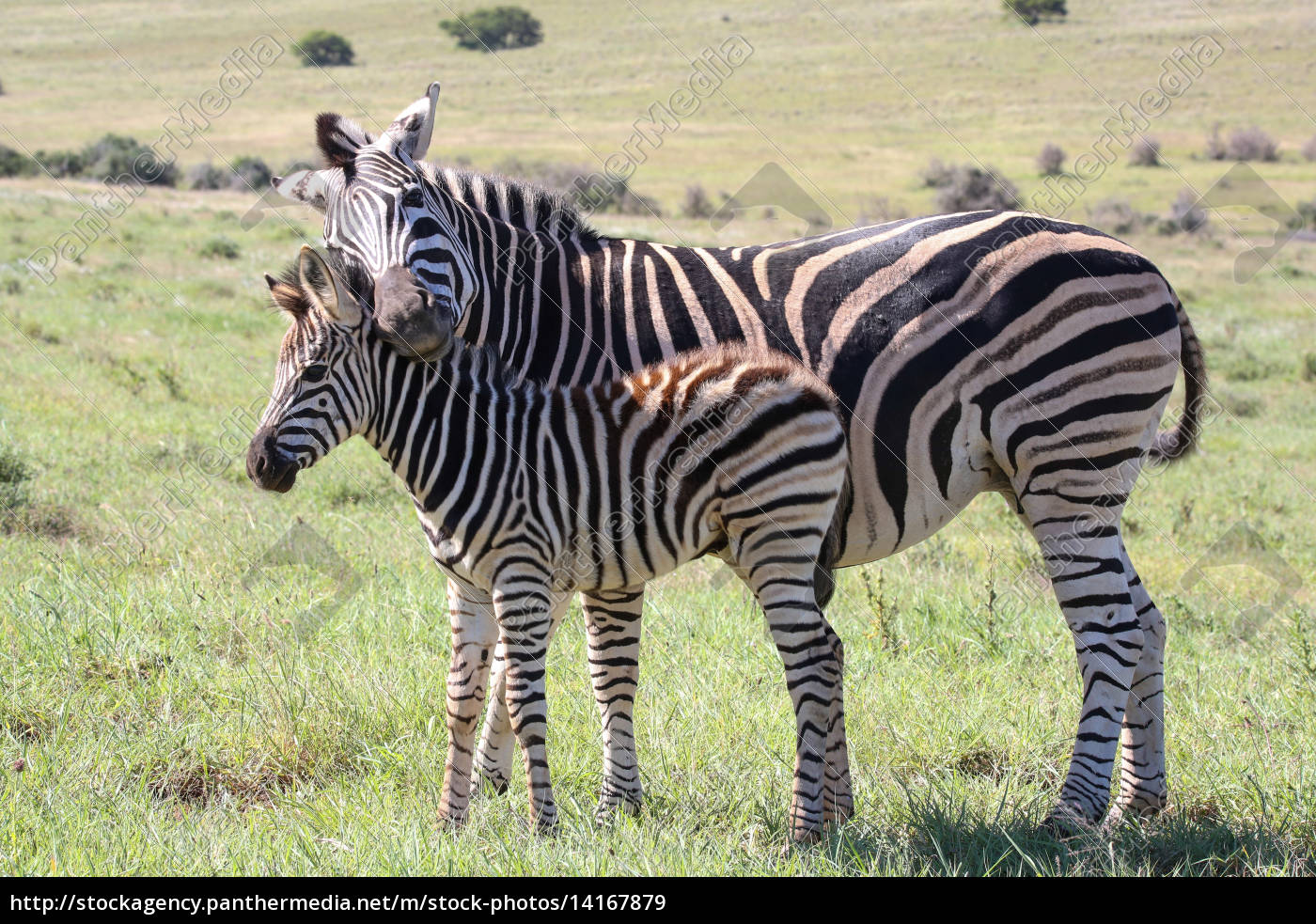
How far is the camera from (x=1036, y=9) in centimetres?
7112

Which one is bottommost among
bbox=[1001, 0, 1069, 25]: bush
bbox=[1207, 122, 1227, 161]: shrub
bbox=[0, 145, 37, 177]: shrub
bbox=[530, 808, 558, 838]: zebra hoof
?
bbox=[1001, 0, 1069, 25]: bush

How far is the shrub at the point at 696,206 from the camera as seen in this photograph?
108 feet

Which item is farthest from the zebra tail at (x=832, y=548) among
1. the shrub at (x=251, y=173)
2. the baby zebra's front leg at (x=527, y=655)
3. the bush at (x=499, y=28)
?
the bush at (x=499, y=28)

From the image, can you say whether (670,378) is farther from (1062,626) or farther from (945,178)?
(945,178)

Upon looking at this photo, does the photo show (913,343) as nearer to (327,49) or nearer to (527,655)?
(527,655)

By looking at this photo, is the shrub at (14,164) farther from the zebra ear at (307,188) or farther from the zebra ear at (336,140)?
the zebra ear at (336,140)

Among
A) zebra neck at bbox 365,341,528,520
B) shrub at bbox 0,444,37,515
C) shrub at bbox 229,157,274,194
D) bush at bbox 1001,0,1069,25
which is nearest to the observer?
zebra neck at bbox 365,341,528,520

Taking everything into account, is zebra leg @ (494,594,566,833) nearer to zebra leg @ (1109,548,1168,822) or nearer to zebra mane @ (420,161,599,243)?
zebra mane @ (420,161,599,243)

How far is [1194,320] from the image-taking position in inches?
805

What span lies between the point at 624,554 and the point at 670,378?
2.31 ft

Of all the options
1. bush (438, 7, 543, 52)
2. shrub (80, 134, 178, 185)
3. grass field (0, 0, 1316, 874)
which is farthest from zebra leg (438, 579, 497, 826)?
bush (438, 7, 543, 52)

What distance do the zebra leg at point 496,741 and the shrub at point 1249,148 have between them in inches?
1810

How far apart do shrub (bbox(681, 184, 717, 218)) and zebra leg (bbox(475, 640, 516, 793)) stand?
29.2 metres

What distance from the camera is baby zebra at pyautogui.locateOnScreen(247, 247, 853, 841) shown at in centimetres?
420
